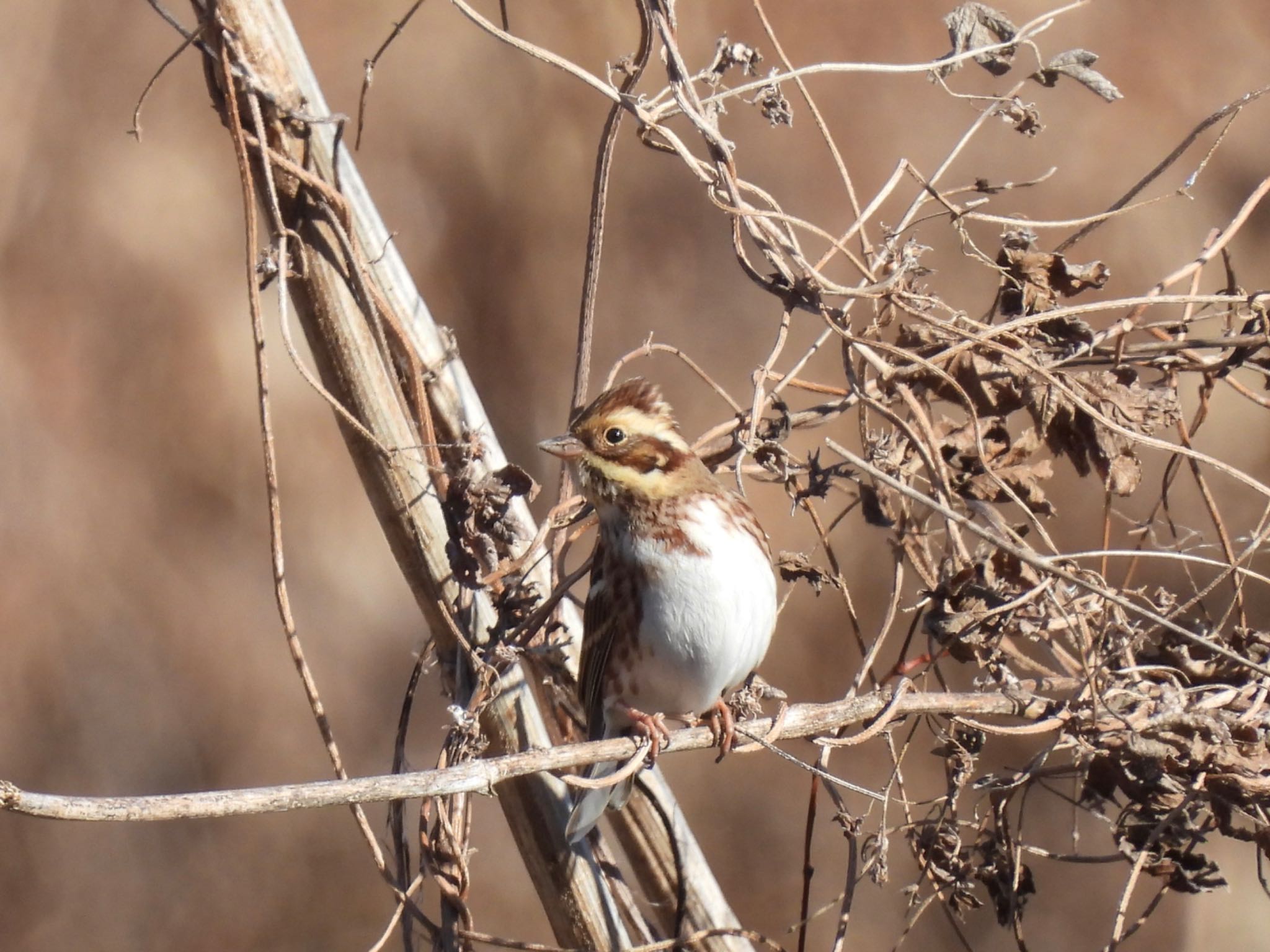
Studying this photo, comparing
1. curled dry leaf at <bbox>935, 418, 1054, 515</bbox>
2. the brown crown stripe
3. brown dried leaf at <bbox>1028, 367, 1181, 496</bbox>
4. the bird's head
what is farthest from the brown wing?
brown dried leaf at <bbox>1028, 367, 1181, 496</bbox>

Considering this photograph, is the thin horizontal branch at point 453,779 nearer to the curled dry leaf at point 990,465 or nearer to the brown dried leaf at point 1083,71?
the curled dry leaf at point 990,465

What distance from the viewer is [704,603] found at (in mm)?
1809

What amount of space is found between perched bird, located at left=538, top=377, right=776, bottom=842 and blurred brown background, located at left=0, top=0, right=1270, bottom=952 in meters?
0.71

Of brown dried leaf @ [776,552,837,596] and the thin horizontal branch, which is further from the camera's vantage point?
brown dried leaf @ [776,552,837,596]

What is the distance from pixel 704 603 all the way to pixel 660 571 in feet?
0.28

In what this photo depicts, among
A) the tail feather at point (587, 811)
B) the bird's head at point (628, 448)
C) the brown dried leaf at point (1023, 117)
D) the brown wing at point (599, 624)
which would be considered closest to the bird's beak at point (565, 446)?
the bird's head at point (628, 448)

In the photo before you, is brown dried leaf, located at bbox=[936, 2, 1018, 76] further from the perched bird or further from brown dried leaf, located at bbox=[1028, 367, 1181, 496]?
the perched bird

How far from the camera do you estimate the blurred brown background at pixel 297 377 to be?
8.39 feet

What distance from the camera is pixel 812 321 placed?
256cm

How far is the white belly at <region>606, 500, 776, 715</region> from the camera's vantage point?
1.81 meters

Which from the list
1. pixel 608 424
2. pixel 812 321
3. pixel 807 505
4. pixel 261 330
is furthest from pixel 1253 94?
pixel 261 330

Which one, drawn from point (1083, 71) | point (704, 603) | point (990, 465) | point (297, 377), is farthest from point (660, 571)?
point (297, 377)

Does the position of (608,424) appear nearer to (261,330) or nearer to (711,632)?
(711,632)

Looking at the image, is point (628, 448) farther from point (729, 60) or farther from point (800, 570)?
point (729, 60)
